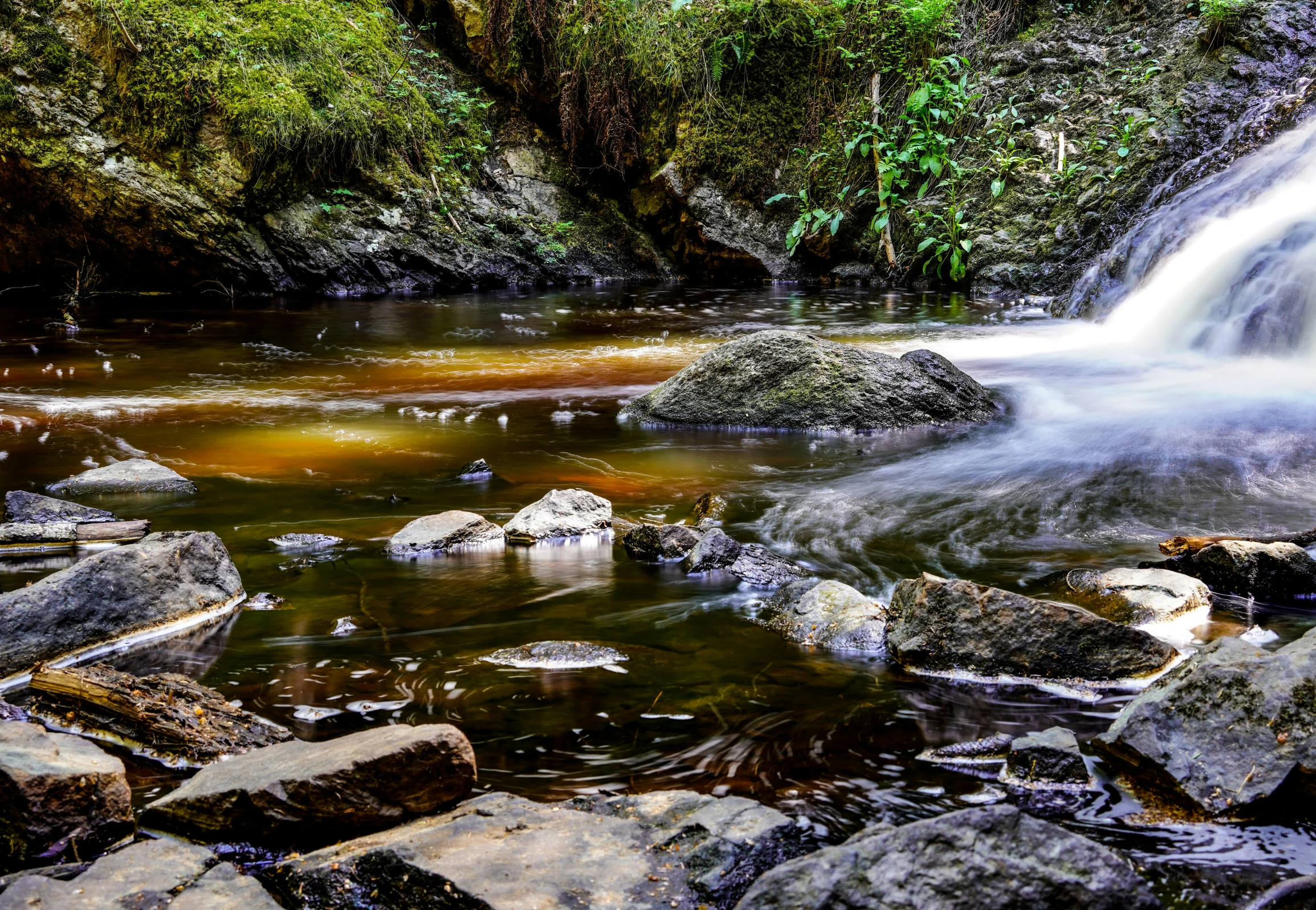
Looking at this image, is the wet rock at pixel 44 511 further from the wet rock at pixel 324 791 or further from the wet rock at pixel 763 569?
the wet rock at pixel 763 569

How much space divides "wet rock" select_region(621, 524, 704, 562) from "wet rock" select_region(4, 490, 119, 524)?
230cm

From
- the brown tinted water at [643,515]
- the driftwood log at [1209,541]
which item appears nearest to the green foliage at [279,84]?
the brown tinted water at [643,515]

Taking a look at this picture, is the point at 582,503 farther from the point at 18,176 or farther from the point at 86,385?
the point at 18,176

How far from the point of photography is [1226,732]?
6.37ft

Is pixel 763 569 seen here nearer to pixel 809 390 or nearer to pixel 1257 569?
pixel 1257 569

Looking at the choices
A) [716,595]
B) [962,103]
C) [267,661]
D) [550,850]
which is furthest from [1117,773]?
[962,103]

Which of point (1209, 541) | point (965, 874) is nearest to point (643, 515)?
point (1209, 541)

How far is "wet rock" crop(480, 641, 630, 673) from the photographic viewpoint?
2705 millimetres

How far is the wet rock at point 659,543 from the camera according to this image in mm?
3775

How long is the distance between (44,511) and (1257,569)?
490 cm

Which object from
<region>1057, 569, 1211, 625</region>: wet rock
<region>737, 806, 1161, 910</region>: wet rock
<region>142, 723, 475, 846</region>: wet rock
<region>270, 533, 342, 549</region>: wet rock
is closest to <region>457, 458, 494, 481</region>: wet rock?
<region>270, 533, 342, 549</region>: wet rock

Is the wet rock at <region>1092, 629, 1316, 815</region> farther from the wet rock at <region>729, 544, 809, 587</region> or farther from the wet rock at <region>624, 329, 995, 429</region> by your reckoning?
the wet rock at <region>624, 329, 995, 429</region>

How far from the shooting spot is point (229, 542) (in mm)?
3924

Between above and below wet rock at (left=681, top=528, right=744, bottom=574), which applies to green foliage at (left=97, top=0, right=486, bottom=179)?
above
